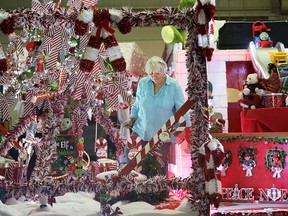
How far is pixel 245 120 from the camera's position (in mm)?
2852

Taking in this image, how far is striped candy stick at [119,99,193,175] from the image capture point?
6.42 ft

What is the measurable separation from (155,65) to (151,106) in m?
0.20

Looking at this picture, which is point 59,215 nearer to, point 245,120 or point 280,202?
point 280,202

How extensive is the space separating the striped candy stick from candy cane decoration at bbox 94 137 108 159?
0.18 metres

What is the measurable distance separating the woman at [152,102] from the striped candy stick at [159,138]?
0.16ft

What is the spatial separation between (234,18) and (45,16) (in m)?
6.19

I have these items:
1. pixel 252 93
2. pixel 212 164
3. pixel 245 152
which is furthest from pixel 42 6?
pixel 252 93

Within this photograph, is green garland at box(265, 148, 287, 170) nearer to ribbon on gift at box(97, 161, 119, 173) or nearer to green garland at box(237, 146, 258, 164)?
green garland at box(237, 146, 258, 164)

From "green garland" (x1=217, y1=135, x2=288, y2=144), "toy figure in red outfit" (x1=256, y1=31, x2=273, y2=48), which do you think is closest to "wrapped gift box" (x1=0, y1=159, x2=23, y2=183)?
"green garland" (x1=217, y1=135, x2=288, y2=144)

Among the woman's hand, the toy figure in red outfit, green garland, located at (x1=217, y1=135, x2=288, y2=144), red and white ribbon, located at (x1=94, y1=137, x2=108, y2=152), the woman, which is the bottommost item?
red and white ribbon, located at (x1=94, y1=137, x2=108, y2=152)

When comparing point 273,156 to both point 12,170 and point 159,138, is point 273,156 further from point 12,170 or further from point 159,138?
point 12,170

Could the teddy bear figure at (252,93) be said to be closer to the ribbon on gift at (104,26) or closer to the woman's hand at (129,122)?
the woman's hand at (129,122)

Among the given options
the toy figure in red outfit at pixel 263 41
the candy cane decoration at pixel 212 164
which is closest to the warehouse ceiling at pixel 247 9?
the toy figure in red outfit at pixel 263 41

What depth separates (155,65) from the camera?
209cm
